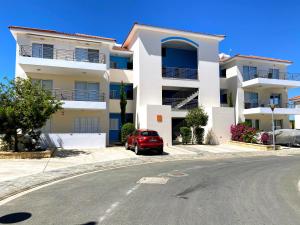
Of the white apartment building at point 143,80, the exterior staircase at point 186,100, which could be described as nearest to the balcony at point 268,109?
the white apartment building at point 143,80

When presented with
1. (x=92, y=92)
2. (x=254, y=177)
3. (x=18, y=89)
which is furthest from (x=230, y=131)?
(x=18, y=89)

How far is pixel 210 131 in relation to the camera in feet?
88.9

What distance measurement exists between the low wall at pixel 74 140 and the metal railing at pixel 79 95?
4.13m

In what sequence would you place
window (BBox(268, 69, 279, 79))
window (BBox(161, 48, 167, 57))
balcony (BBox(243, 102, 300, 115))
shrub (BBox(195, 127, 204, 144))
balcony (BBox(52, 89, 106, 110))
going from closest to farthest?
balcony (BBox(52, 89, 106, 110)), shrub (BBox(195, 127, 204, 144)), balcony (BBox(243, 102, 300, 115)), window (BBox(161, 48, 167, 57)), window (BBox(268, 69, 279, 79))

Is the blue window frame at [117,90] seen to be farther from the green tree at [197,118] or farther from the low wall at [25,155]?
the low wall at [25,155]

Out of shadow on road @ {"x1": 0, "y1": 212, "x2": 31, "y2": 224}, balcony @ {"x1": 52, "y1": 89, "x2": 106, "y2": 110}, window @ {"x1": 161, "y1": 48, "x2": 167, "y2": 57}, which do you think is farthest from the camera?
window @ {"x1": 161, "y1": 48, "x2": 167, "y2": 57}

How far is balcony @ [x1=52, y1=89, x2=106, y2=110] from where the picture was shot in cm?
2235

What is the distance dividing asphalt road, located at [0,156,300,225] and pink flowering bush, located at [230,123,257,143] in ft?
49.8

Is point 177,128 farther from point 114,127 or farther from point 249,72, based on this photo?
point 249,72

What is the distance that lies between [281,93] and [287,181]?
89.2 feet

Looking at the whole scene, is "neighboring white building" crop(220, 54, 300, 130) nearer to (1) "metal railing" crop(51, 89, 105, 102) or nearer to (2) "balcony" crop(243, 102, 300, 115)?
(2) "balcony" crop(243, 102, 300, 115)

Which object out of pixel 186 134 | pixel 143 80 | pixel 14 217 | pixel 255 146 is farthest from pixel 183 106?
pixel 14 217

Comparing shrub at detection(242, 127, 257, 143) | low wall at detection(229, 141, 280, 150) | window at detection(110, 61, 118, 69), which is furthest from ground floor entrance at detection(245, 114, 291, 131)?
window at detection(110, 61, 118, 69)

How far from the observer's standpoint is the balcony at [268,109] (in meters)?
29.3
